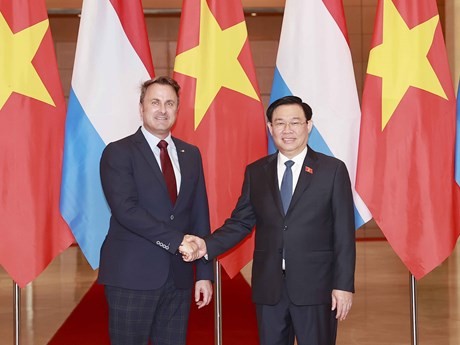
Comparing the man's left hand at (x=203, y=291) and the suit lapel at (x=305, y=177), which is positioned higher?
the suit lapel at (x=305, y=177)

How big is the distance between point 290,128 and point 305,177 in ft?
0.68

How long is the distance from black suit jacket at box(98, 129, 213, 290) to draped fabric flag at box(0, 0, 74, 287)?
764 millimetres

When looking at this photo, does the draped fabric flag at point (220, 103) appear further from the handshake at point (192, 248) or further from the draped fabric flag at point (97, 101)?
the handshake at point (192, 248)

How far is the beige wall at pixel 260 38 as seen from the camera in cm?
1405

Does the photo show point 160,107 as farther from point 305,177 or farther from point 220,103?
point 220,103

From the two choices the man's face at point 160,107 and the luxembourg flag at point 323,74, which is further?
the luxembourg flag at point 323,74

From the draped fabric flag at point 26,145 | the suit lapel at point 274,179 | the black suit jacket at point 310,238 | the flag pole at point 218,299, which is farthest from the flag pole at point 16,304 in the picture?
the suit lapel at point 274,179

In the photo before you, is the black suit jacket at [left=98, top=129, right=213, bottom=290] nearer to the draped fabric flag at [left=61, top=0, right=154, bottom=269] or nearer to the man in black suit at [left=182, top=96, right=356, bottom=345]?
the man in black suit at [left=182, top=96, right=356, bottom=345]

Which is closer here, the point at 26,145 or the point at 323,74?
the point at 26,145

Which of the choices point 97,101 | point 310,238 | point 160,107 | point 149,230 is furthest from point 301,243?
point 97,101

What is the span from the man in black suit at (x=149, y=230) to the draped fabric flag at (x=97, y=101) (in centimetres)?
70

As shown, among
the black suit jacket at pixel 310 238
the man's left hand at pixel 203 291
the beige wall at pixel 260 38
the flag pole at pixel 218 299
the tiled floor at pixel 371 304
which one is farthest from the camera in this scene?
the beige wall at pixel 260 38

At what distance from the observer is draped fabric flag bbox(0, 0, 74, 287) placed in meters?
3.96

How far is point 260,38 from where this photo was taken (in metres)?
14.5
